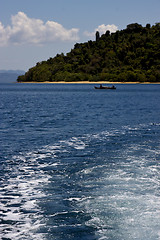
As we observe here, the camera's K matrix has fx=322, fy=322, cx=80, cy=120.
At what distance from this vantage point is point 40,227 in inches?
445

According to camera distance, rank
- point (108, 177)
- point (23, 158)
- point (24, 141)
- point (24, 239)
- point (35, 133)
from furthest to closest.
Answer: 1. point (35, 133)
2. point (24, 141)
3. point (23, 158)
4. point (108, 177)
5. point (24, 239)

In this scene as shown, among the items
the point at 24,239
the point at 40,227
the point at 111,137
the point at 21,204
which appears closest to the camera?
the point at 24,239

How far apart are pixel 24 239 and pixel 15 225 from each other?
1.12 m

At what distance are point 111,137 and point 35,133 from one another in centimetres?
804

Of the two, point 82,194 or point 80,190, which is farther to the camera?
point 80,190

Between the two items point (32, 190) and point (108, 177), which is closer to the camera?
point (32, 190)

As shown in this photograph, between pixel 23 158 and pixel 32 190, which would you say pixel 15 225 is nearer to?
pixel 32 190

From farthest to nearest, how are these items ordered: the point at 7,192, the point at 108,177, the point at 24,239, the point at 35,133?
the point at 35,133, the point at 108,177, the point at 7,192, the point at 24,239

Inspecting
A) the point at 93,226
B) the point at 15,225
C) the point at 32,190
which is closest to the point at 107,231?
the point at 93,226

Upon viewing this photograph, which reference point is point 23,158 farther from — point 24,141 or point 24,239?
point 24,239

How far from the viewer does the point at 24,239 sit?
10.5 meters

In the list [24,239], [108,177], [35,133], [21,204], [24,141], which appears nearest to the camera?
[24,239]

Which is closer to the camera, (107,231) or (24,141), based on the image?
(107,231)

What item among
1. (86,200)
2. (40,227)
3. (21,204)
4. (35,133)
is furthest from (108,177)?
(35,133)
